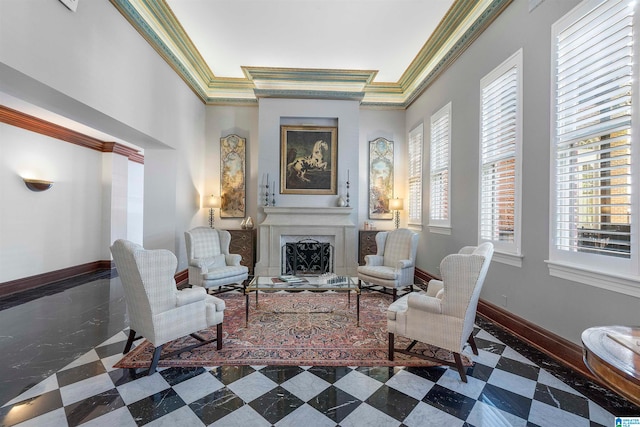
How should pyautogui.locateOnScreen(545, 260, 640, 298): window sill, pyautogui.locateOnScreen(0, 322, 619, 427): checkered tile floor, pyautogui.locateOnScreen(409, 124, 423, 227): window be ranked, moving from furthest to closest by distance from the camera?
1. pyautogui.locateOnScreen(409, 124, 423, 227): window
2. pyautogui.locateOnScreen(545, 260, 640, 298): window sill
3. pyautogui.locateOnScreen(0, 322, 619, 427): checkered tile floor

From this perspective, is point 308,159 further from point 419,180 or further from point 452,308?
point 452,308

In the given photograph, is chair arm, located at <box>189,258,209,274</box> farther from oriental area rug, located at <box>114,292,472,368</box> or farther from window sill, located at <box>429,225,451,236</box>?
window sill, located at <box>429,225,451,236</box>

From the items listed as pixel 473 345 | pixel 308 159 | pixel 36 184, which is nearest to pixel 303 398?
pixel 473 345

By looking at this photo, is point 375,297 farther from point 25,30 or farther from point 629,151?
point 25,30

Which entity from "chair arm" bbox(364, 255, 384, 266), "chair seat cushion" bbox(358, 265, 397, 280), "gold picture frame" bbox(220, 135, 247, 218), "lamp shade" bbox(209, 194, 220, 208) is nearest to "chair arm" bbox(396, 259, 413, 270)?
"chair seat cushion" bbox(358, 265, 397, 280)

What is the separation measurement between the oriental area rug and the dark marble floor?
0.33 ft

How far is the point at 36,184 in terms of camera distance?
4.46 m

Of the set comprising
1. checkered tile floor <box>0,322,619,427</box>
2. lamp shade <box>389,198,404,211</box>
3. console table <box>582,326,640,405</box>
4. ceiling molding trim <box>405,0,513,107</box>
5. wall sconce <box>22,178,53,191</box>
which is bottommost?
checkered tile floor <box>0,322,619,427</box>

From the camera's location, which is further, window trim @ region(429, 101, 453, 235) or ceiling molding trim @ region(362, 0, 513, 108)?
window trim @ region(429, 101, 453, 235)

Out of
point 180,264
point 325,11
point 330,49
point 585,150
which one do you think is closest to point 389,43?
point 330,49

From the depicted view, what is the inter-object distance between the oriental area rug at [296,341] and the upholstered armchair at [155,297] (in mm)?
315

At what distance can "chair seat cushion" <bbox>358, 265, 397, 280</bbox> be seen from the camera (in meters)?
3.87

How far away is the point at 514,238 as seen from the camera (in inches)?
111

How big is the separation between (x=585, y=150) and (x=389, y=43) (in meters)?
3.29
